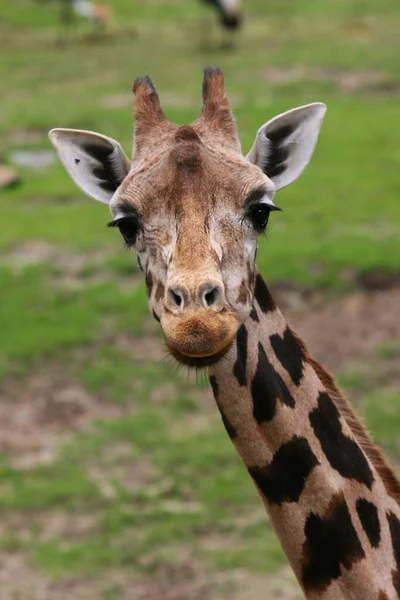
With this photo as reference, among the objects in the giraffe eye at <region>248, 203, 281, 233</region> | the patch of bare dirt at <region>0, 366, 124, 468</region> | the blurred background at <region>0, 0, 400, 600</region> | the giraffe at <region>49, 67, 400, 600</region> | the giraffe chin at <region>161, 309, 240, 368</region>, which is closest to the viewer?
the giraffe chin at <region>161, 309, 240, 368</region>

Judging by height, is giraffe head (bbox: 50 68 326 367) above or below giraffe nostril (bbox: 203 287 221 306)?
above

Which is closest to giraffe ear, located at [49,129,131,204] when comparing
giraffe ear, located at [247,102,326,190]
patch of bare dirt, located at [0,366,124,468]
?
giraffe ear, located at [247,102,326,190]

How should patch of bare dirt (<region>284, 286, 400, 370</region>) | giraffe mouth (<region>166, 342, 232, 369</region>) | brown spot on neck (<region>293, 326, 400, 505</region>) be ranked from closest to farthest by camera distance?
giraffe mouth (<region>166, 342, 232, 369</region>) < brown spot on neck (<region>293, 326, 400, 505</region>) < patch of bare dirt (<region>284, 286, 400, 370</region>)

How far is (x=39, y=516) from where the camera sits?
9.17 m

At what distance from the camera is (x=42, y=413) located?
10664 mm

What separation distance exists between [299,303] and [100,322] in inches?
86.8

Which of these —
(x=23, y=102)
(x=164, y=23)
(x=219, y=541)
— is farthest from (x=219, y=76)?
(x=164, y=23)

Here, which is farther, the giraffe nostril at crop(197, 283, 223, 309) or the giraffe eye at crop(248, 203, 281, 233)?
the giraffe eye at crop(248, 203, 281, 233)

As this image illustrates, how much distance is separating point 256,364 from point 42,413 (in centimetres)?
624

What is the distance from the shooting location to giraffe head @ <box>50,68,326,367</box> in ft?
13.6

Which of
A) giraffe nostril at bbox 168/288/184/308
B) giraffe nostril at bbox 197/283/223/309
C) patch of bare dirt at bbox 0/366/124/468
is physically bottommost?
giraffe nostril at bbox 197/283/223/309

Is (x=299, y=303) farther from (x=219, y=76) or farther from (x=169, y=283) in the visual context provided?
(x=169, y=283)

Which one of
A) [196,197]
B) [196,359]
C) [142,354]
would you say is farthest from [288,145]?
[142,354]

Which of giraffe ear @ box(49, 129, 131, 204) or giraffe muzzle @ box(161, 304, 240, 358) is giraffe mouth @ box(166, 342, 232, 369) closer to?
giraffe muzzle @ box(161, 304, 240, 358)
